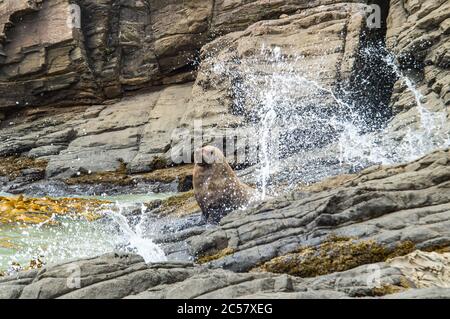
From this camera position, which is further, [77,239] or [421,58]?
[421,58]

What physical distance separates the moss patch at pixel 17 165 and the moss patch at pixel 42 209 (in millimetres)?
4809

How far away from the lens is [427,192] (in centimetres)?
573

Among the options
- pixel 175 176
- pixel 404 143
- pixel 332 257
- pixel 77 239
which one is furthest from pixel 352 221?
pixel 175 176

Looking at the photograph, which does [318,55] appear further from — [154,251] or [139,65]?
[154,251]

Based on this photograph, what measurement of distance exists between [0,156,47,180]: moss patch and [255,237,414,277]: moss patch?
43.9ft

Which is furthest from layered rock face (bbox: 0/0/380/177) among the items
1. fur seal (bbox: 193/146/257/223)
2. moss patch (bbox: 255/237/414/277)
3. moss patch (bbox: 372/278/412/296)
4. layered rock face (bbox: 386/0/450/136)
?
moss patch (bbox: 372/278/412/296)

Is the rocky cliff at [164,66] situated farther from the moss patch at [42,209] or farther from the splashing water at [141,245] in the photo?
the splashing water at [141,245]

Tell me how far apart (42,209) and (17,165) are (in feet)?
22.1

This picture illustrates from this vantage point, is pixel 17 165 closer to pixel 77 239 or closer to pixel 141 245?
pixel 77 239

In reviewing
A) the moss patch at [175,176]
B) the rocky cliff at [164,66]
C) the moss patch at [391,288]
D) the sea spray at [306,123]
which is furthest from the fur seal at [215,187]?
the moss patch at [175,176]

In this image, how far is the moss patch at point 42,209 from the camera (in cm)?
1052

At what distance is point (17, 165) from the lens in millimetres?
17562

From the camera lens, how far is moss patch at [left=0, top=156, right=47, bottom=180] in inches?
675

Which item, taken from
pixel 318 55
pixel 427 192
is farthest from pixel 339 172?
pixel 318 55
